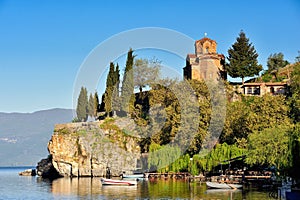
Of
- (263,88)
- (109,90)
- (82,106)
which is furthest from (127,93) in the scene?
(263,88)

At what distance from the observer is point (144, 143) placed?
58.2 m

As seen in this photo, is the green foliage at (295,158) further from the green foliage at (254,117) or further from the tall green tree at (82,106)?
the tall green tree at (82,106)

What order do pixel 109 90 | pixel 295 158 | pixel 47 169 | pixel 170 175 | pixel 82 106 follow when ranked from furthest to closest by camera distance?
pixel 47 169
pixel 82 106
pixel 109 90
pixel 170 175
pixel 295 158

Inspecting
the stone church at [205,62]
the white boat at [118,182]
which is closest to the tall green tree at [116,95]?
the stone church at [205,62]

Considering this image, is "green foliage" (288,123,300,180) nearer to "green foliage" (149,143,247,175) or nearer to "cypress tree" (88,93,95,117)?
"green foliage" (149,143,247,175)

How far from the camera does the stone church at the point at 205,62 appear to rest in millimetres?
64562

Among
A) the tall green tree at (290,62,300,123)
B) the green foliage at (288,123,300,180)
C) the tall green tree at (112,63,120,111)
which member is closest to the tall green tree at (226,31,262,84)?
the tall green tree at (290,62,300,123)

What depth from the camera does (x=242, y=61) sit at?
63.2 meters

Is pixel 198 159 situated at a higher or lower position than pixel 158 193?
higher

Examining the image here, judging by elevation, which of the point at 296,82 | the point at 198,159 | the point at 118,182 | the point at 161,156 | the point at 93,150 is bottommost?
the point at 118,182

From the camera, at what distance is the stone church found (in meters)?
64.6

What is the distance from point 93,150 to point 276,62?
33.2 meters

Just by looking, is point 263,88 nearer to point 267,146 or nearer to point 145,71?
point 145,71

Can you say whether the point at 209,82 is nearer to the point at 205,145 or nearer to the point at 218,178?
the point at 205,145
